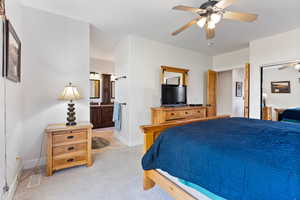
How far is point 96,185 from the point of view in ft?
6.09

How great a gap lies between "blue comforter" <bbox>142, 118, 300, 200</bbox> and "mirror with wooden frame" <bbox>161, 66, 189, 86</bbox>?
258 cm

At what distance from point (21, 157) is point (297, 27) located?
566cm

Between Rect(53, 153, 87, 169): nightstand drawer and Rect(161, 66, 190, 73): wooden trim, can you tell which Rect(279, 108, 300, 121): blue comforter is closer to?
Rect(161, 66, 190, 73): wooden trim

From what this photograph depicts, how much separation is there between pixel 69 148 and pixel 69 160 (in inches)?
7.6

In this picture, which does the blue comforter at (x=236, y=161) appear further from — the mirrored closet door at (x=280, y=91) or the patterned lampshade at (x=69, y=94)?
the mirrored closet door at (x=280, y=91)

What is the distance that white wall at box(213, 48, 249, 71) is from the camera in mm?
4355

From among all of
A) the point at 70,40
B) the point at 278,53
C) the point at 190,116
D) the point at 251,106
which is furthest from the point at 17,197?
the point at 278,53

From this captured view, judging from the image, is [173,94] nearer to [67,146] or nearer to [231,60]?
[231,60]

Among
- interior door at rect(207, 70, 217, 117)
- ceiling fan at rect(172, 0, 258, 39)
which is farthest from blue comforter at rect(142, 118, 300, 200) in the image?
interior door at rect(207, 70, 217, 117)

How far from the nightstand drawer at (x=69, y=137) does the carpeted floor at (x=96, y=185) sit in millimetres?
475

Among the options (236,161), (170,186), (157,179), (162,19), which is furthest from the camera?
(162,19)

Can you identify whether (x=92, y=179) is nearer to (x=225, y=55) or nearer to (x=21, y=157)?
(x=21, y=157)

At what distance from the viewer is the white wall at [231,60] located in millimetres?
4355

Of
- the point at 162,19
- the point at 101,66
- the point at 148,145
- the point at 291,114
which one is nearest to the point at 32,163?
the point at 148,145
